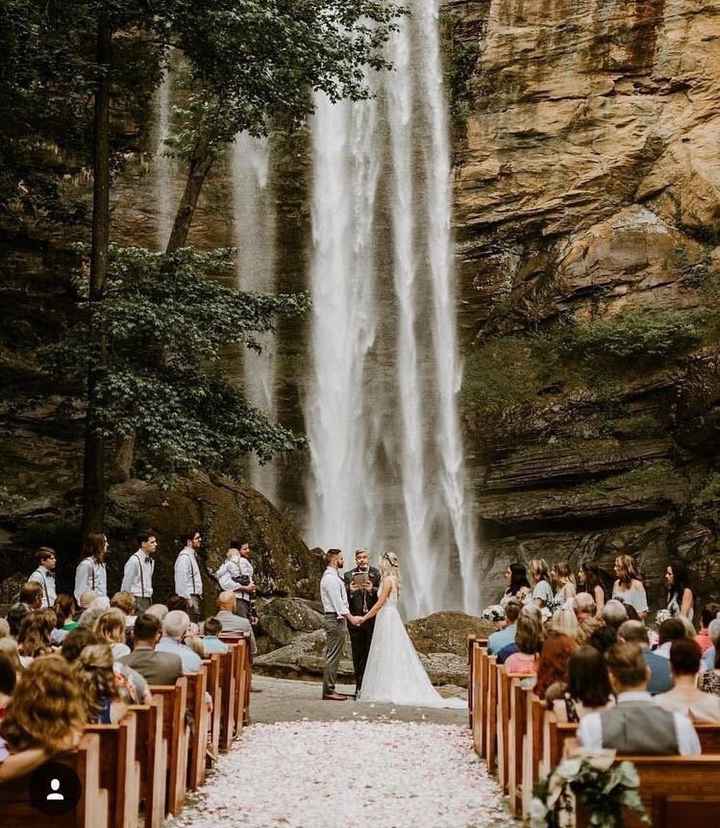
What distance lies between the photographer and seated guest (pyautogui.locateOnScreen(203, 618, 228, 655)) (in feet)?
36.3

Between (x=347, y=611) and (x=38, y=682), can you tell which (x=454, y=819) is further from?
(x=347, y=611)

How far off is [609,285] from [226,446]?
14.5m

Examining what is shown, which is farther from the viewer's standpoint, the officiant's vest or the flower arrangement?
the officiant's vest

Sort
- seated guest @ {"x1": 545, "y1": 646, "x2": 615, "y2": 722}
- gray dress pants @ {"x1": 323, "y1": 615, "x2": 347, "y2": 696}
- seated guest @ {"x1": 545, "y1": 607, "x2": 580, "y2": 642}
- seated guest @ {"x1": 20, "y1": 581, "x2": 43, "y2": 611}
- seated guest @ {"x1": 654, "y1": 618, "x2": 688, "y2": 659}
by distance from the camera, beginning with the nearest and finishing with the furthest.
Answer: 1. seated guest @ {"x1": 545, "y1": 646, "x2": 615, "y2": 722}
2. seated guest @ {"x1": 654, "y1": 618, "x2": 688, "y2": 659}
3. seated guest @ {"x1": 545, "y1": 607, "x2": 580, "y2": 642}
4. seated guest @ {"x1": 20, "y1": 581, "x2": 43, "y2": 611}
5. gray dress pants @ {"x1": 323, "y1": 615, "x2": 347, "y2": 696}

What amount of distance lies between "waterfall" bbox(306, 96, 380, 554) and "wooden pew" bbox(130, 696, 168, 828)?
69.2ft

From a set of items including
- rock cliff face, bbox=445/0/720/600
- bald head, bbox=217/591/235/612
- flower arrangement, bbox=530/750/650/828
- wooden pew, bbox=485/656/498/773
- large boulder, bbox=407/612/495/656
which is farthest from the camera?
rock cliff face, bbox=445/0/720/600

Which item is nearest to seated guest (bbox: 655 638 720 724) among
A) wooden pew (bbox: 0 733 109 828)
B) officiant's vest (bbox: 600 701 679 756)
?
officiant's vest (bbox: 600 701 679 756)

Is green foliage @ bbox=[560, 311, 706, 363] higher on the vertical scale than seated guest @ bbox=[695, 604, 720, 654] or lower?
higher

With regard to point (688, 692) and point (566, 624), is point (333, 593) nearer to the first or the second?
point (566, 624)

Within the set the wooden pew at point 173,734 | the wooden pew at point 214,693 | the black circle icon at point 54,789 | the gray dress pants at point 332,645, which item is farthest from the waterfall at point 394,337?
the black circle icon at point 54,789

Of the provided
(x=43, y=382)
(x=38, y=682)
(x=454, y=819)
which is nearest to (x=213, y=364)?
(x=43, y=382)

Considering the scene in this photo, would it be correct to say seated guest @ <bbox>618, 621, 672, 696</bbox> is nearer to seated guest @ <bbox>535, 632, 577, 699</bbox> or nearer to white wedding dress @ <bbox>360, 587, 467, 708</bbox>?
seated guest @ <bbox>535, 632, 577, 699</bbox>

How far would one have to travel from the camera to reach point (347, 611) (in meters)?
14.0

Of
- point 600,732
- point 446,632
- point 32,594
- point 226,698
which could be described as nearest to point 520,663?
point 226,698
